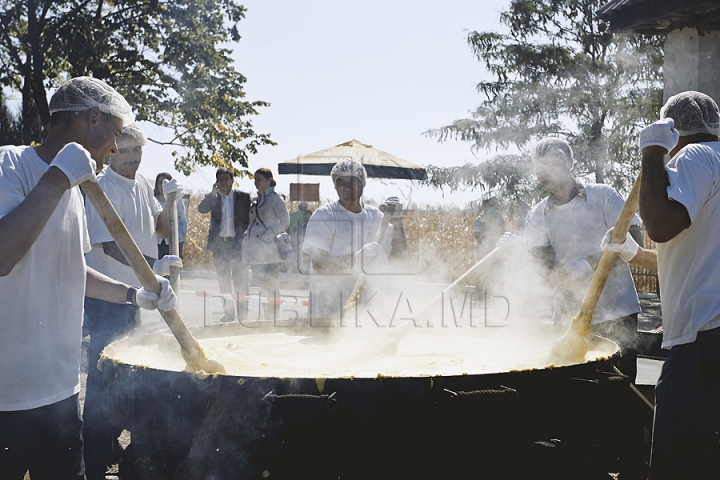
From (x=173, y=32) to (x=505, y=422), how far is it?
15895 millimetres

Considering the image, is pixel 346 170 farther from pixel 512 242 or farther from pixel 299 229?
pixel 299 229

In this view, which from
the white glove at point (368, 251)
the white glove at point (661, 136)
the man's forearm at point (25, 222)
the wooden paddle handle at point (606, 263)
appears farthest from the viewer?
the white glove at point (368, 251)

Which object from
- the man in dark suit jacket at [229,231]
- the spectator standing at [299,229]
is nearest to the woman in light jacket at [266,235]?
the man in dark suit jacket at [229,231]

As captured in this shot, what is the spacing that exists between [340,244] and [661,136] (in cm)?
261

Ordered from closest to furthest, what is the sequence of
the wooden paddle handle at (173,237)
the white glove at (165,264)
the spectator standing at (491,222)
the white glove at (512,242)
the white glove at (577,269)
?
the white glove at (165,264), the white glove at (577,269), the wooden paddle handle at (173,237), the white glove at (512,242), the spectator standing at (491,222)

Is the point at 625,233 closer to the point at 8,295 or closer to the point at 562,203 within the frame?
the point at 562,203

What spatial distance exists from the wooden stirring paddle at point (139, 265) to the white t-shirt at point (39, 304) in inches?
3.7

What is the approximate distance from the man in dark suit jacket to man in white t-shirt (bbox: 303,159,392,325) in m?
3.66

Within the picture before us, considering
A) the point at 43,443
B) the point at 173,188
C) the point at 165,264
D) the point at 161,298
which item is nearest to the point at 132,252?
the point at 161,298

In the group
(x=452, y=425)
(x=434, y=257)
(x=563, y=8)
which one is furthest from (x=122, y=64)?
(x=452, y=425)

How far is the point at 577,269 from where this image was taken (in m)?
3.76

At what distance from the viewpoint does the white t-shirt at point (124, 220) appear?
3615 mm

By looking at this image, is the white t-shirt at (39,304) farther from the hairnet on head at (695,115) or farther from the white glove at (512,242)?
the white glove at (512,242)

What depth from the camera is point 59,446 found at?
2.17m
